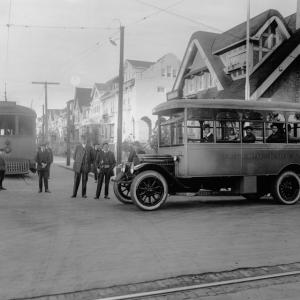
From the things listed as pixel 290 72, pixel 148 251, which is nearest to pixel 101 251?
pixel 148 251

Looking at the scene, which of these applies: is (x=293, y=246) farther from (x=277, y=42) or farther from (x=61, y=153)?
(x=61, y=153)

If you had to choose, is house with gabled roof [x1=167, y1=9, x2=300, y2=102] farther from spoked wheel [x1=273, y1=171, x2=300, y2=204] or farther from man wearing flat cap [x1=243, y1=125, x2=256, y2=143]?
man wearing flat cap [x1=243, y1=125, x2=256, y2=143]

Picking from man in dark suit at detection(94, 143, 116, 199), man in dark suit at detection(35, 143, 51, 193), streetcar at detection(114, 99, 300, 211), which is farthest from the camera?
man in dark suit at detection(35, 143, 51, 193)

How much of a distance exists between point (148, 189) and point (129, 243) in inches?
138

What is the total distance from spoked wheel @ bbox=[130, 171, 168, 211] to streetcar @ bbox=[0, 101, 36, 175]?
12322mm

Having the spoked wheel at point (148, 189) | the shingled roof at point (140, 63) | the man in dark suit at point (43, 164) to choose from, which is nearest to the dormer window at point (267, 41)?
Answer: the man in dark suit at point (43, 164)

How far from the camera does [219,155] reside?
34.7 ft

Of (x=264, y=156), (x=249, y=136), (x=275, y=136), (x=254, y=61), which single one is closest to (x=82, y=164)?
(x=249, y=136)

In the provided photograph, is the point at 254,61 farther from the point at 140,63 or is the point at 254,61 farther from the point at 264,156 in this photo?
the point at 140,63

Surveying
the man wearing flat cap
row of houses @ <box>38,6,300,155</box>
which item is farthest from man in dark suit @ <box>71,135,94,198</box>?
row of houses @ <box>38,6,300,155</box>

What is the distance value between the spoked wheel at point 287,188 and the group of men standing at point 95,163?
4760mm

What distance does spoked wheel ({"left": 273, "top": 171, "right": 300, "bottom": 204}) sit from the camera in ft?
36.4

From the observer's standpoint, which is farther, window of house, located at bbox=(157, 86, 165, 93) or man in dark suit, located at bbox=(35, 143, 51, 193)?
window of house, located at bbox=(157, 86, 165, 93)

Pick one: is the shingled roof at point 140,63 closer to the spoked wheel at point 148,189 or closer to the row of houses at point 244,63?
the row of houses at point 244,63
